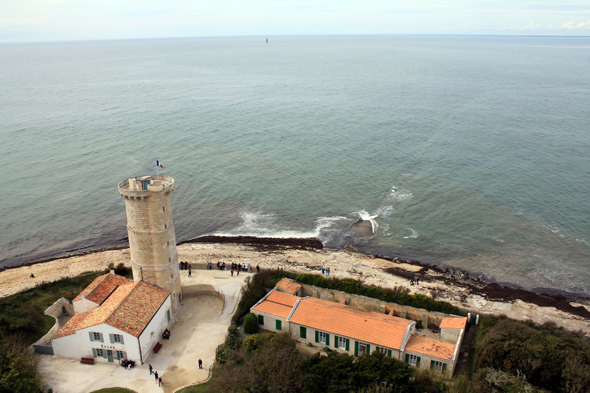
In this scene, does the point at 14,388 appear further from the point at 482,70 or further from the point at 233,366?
the point at 482,70

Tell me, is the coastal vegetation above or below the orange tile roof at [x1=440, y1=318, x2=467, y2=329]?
above

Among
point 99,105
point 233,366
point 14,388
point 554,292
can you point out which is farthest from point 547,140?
point 99,105

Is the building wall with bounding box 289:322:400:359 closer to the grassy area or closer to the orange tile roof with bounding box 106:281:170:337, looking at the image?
the orange tile roof with bounding box 106:281:170:337

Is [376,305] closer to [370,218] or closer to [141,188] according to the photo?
[141,188]

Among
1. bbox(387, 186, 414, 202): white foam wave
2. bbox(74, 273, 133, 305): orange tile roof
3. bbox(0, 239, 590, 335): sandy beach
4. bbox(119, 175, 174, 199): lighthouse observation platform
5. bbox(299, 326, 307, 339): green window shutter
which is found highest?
bbox(119, 175, 174, 199): lighthouse observation platform

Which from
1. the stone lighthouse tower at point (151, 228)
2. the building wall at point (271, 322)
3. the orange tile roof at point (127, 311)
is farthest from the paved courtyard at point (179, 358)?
the stone lighthouse tower at point (151, 228)

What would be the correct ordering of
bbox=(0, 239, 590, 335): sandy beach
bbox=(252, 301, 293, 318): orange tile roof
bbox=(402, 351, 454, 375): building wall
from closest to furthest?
1. bbox=(402, 351, 454, 375): building wall
2. bbox=(252, 301, 293, 318): orange tile roof
3. bbox=(0, 239, 590, 335): sandy beach

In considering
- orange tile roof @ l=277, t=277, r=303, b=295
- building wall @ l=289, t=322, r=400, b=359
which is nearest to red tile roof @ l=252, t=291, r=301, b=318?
orange tile roof @ l=277, t=277, r=303, b=295

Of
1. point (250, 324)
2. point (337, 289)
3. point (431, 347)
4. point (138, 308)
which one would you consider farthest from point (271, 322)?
point (431, 347)
